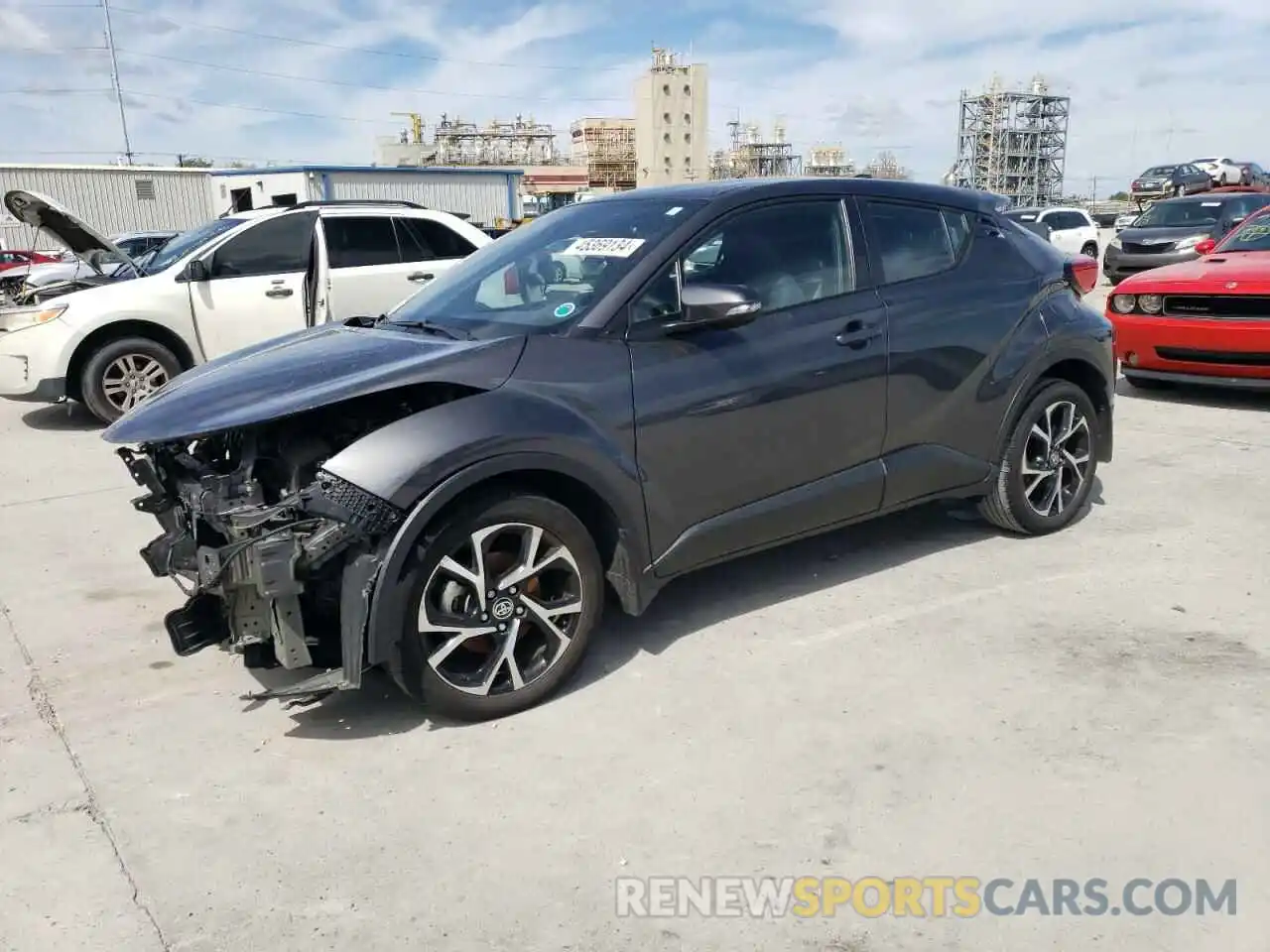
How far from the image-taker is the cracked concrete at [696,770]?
2465 millimetres

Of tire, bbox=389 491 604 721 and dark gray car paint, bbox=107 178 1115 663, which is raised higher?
dark gray car paint, bbox=107 178 1115 663

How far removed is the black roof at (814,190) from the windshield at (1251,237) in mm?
5559

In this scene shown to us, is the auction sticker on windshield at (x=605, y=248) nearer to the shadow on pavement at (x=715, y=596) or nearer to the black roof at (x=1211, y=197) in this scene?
the shadow on pavement at (x=715, y=596)

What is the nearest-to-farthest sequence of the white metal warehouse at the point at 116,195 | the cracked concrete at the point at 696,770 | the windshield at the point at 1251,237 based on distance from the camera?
1. the cracked concrete at the point at 696,770
2. the windshield at the point at 1251,237
3. the white metal warehouse at the point at 116,195

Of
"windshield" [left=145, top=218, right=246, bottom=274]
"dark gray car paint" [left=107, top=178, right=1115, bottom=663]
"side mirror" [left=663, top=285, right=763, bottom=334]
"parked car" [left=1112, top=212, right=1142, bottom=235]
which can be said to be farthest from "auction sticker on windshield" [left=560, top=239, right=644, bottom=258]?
"parked car" [left=1112, top=212, right=1142, bottom=235]

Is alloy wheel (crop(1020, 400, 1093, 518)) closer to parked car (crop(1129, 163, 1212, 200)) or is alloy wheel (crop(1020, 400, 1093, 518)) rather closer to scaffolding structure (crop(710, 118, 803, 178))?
parked car (crop(1129, 163, 1212, 200))

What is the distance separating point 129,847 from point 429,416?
1484mm

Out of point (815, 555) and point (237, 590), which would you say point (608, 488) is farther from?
point (815, 555)

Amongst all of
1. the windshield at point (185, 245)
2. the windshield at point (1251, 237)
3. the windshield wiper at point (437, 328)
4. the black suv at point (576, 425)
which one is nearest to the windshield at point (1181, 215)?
the windshield at point (1251, 237)

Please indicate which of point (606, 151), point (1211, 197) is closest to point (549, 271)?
point (1211, 197)

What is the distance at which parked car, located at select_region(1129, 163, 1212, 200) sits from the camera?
120 feet

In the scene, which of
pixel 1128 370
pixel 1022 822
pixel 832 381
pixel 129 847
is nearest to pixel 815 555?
pixel 832 381

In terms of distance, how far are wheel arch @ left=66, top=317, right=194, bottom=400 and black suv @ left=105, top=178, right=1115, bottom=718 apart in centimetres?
485

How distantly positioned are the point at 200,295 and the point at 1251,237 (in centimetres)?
931
